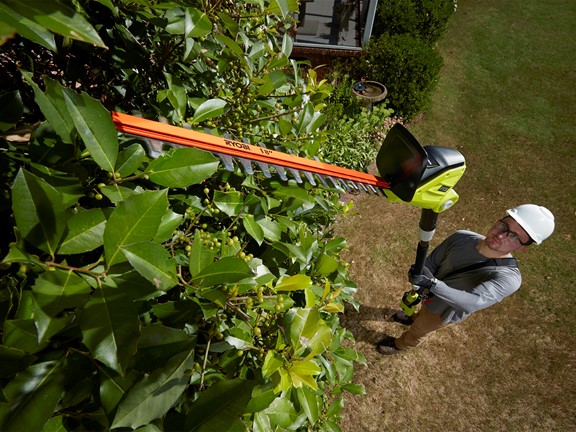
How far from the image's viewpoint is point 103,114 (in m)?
0.86

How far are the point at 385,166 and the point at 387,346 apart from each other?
282 centimetres

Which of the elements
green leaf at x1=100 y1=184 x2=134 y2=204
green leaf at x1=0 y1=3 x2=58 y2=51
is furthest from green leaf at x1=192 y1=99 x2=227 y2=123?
green leaf at x1=0 y1=3 x2=58 y2=51

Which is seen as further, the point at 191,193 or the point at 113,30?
the point at 191,193

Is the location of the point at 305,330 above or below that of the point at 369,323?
above

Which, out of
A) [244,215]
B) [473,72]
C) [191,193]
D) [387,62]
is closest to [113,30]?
[191,193]

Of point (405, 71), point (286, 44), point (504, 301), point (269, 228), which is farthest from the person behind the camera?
point (405, 71)

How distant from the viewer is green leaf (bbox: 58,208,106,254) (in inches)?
30.0

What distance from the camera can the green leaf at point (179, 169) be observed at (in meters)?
1.00

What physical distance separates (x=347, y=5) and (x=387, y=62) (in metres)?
1.81

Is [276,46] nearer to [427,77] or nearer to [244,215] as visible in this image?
[244,215]

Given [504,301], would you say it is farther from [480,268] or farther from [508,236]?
[508,236]

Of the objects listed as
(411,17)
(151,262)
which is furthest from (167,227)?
(411,17)

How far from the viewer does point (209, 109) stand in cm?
147

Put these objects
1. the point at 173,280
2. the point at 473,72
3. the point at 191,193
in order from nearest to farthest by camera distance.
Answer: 1. the point at 173,280
2. the point at 191,193
3. the point at 473,72
